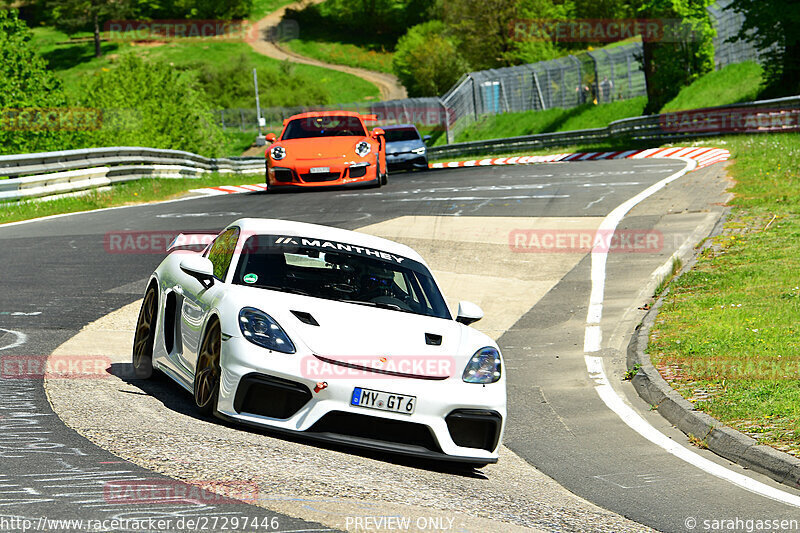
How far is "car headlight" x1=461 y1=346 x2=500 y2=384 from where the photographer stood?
269 inches

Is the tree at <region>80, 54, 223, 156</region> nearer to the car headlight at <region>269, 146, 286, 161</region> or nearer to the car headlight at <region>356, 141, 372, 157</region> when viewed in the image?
the car headlight at <region>269, 146, 286, 161</region>

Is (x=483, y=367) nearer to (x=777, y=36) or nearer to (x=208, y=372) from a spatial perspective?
(x=208, y=372)

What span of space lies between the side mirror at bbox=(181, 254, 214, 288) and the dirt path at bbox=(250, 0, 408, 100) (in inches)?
4189

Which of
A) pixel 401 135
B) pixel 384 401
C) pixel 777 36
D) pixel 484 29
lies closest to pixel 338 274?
pixel 384 401

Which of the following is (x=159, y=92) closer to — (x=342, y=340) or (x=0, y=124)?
(x=0, y=124)

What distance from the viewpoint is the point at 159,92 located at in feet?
147

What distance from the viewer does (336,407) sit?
20.7 feet

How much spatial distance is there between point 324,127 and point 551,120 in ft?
111

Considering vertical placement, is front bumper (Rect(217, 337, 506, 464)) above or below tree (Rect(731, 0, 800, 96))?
below

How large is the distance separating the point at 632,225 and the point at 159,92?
31124 millimetres

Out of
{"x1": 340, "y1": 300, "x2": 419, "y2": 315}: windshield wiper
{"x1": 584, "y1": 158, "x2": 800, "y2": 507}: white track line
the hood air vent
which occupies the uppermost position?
the hood air vent

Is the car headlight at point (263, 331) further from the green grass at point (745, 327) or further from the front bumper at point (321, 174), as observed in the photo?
the front bumper at point (321, 174)

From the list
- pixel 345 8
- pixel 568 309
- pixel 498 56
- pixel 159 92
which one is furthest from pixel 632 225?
pixel 345 8

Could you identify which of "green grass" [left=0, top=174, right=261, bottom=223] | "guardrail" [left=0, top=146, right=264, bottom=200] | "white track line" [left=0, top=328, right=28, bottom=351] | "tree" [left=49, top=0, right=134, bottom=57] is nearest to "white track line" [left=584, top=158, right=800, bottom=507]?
"white track line" [left=0, top=328, right=28, bottom=351]
